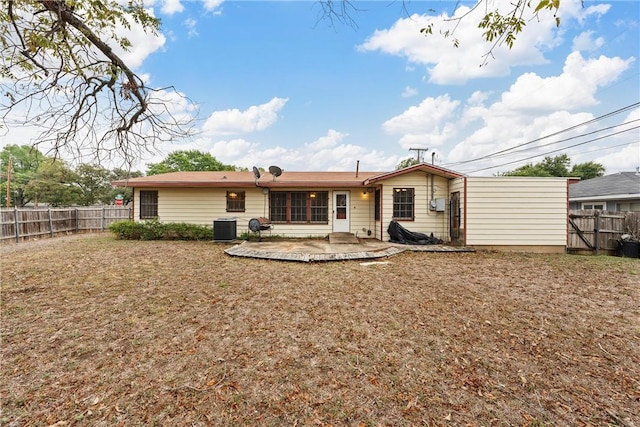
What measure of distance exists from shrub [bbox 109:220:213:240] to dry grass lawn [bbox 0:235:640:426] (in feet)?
16.4

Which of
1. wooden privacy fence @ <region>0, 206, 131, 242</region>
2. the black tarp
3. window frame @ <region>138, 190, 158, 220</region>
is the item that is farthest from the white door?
wooden privacy fence @ <region>0, 206, 131, 242</region>

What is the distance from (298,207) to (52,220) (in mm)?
11701

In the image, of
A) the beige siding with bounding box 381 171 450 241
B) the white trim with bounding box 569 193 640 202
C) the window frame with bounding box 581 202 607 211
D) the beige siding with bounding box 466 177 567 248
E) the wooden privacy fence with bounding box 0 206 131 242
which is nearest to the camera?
the beige siding with bounding box 466 177 567 248

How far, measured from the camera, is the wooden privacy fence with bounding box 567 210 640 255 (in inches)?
332

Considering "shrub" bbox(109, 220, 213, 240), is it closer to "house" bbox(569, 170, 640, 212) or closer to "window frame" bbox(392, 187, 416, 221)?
"window frame" bbox(392, 187, 416, 221)

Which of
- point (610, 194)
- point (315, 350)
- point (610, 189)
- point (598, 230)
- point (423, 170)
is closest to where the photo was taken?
point (315, 350)

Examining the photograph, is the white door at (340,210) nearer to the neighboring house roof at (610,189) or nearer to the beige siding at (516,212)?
the beige siding at (516,212)

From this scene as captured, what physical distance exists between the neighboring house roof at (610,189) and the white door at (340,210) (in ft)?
47.5

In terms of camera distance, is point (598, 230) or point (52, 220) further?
point (52, 220)

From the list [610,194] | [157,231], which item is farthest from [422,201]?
[610,194]

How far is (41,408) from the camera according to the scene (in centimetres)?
195

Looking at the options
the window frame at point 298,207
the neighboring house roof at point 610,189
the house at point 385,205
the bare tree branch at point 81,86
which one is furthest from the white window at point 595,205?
the bare tree branch at point 81,86

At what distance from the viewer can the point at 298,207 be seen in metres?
11.3

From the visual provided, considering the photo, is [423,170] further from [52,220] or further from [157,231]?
[52,220]
